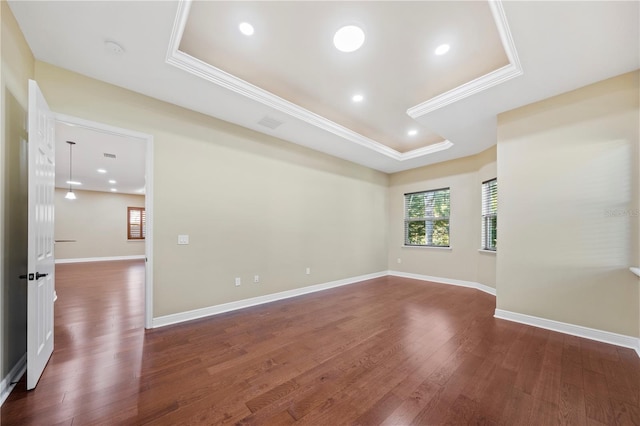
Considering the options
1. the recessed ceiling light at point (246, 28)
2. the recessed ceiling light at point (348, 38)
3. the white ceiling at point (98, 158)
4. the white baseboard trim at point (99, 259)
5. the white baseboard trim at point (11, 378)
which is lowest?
the white baseboard trim at point (99, 259)

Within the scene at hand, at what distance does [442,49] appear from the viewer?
7.91 ft

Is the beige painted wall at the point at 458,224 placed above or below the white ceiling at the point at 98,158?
below

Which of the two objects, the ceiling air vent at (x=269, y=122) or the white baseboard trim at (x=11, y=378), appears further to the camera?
the ceiling air vent at (x=269, y=122)

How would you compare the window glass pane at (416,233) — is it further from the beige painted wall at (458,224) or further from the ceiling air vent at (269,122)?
the ceiling air vent at (269,122)

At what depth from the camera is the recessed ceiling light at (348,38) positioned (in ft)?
7.13

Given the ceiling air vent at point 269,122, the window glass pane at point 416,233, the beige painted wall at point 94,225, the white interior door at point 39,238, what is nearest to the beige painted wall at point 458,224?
the window glass pane at point 416,233

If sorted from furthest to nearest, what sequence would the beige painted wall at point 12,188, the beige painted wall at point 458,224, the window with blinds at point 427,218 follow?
the window with blinds at point 427,218 < the beige painted wall at point 458,224 < the beige painted wall at point 12,188

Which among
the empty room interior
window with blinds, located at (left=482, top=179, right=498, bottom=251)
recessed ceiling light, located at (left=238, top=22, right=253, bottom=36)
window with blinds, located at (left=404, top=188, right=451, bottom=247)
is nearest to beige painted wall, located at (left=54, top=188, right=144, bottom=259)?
the empty room interior

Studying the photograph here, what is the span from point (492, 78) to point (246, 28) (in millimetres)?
2688

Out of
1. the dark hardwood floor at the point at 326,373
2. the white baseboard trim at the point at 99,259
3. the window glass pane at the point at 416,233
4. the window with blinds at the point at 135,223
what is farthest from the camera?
the window with blinds at the point at 135,223

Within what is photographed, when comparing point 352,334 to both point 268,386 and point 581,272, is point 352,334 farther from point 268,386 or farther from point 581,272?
point 581,272

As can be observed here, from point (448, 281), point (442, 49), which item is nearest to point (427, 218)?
point (448, 281)

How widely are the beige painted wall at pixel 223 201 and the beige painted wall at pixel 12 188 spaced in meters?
0.57

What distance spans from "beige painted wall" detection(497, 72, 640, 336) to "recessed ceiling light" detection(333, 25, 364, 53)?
248cm
